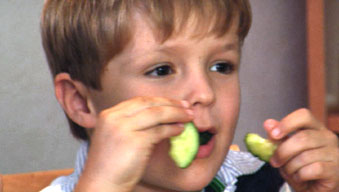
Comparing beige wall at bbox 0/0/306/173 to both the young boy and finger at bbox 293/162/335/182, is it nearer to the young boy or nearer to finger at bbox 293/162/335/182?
the young boy

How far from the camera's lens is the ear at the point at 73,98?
2.76ft

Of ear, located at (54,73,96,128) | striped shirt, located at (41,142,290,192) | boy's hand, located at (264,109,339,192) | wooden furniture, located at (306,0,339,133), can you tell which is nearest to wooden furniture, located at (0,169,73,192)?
striped shirt, located at (41,142,290,192)

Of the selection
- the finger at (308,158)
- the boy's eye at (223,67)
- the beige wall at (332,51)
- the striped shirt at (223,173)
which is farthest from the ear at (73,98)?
the beige wall at (332,51)

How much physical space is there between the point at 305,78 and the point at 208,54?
4.14ft

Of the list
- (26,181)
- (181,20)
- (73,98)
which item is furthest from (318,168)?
(26,181)

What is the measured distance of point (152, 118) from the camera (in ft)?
2.11

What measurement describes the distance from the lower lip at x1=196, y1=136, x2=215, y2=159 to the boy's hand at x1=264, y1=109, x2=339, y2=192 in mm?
94

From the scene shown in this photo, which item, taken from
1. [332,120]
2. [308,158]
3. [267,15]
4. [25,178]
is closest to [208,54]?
[308,158]

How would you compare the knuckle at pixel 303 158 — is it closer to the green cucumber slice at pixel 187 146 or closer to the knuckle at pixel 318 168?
the knuckle at pixel 318 168

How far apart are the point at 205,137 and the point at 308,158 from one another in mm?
173

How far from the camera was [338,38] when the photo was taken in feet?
5.41

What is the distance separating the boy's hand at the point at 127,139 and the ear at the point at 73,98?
0.19 meters

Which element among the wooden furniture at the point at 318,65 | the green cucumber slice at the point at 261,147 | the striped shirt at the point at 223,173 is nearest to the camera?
the green cucumber slice at the point at 261,147

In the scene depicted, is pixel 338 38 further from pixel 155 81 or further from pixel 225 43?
pixel 155 81
